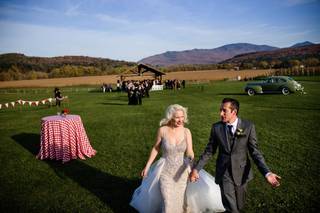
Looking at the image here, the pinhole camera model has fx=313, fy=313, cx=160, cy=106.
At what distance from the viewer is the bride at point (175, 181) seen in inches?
211

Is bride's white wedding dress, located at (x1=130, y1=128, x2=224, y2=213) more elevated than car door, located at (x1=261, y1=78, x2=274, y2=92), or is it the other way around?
car door, located at (x1=261, y1=78, x2=274, y2=92)

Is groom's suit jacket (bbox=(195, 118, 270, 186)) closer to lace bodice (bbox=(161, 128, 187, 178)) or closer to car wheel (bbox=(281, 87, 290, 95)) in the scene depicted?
lace bodice (bbox=(161, 128, 187, 178))

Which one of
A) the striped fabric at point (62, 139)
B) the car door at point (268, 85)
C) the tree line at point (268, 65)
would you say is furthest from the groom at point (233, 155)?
the tree line at point (268, 65)

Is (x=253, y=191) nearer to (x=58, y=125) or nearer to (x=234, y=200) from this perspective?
(x=234, y=200)

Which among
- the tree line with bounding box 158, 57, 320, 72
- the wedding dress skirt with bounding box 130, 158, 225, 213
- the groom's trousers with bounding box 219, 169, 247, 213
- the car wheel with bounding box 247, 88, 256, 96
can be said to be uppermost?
the tree line with bounding box 158, 57, 320, 72

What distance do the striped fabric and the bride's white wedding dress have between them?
A: 4.67 metres

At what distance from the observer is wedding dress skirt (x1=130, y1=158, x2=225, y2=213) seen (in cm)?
563

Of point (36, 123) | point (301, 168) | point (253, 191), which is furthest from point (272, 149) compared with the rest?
point (36, 123)

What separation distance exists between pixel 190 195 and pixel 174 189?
0.47 m

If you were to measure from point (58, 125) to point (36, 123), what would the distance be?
9.18 m

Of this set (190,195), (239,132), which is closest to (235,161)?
(239,132)

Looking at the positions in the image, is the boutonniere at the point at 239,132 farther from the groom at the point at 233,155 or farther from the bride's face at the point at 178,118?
the bride's face at the point at 178,118

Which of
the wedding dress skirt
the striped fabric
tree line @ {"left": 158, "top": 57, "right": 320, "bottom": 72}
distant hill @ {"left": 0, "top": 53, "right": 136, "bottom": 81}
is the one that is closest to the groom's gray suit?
the wedding dress skirt

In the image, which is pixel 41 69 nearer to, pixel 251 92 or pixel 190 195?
pixel 251 92
